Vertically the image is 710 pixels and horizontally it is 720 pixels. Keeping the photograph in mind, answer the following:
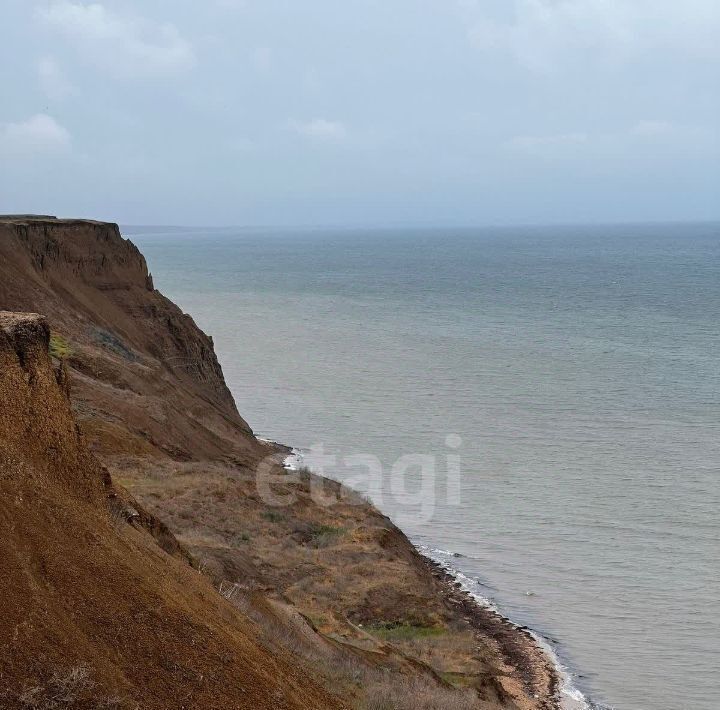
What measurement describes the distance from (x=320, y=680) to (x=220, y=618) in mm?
1954

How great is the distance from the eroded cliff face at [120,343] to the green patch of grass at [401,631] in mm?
8798

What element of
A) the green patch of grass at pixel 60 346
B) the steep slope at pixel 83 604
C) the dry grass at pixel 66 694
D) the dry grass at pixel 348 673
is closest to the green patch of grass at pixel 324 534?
the dry grass at pixel 348 673

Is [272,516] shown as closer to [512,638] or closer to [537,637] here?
[512,638]

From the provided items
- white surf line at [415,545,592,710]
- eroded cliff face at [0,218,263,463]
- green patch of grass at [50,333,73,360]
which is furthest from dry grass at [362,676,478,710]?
green patch of grass at [50,333,73,360]

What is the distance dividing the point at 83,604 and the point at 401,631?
13054mm

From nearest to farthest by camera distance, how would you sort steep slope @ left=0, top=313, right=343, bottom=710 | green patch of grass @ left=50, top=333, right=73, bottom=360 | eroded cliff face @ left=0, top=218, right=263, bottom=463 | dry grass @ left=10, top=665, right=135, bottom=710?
dry grass @ left=10, top=665, right=135, bottom=710 < steep slope @ left=0, top=313, right=343, bottom=710 < eroded cliff face @ left=0, top=218, right=263, bottom=463 < green patch of grass @ left=50, top=333, right=73, bottom=360

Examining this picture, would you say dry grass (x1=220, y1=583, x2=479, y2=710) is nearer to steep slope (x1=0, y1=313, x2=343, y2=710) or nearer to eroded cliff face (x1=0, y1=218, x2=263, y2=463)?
steep slope (x1=0, y1=313, x2=343, y2=710)

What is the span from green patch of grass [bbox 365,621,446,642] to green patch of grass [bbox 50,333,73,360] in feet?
43.8

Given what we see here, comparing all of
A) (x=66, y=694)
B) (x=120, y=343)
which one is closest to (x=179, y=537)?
(x=66, y=694)

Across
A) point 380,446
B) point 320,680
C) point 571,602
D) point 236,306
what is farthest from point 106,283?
point 236,306

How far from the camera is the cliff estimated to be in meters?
9.84

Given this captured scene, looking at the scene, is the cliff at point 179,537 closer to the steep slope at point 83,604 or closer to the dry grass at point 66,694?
the steep slope at point 83,604

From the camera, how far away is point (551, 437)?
42094mm

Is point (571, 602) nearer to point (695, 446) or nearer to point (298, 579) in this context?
point (298, 579)
